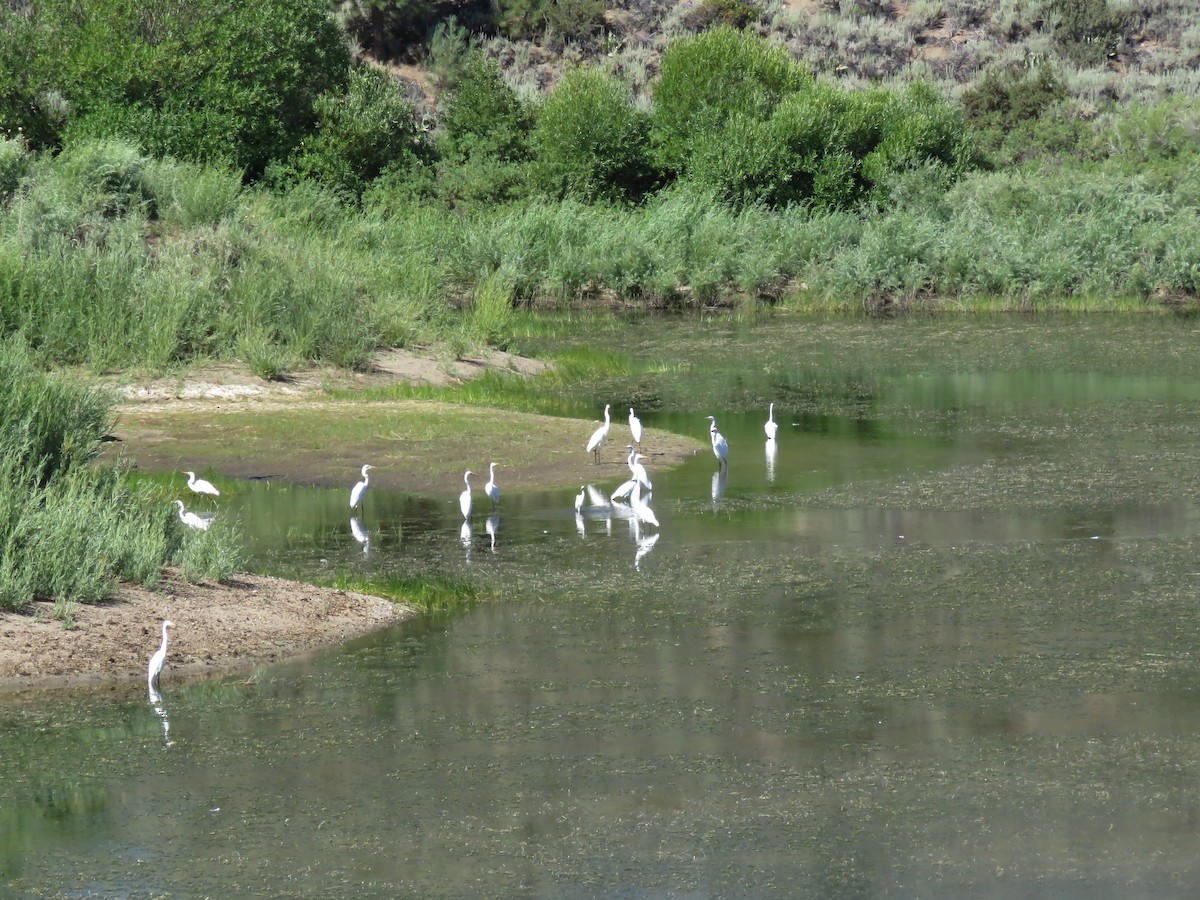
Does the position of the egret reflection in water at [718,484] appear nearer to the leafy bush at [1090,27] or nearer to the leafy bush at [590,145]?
the leafy bush at [590,145]

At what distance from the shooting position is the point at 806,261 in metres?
35.5

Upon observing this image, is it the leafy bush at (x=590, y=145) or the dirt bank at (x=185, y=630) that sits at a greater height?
the leafy bush at (x=590, y=145)

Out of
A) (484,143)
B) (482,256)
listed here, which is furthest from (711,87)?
(482,256)

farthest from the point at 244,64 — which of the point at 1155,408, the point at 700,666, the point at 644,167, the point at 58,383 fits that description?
the point at 700,666

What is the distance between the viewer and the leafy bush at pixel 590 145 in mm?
41500

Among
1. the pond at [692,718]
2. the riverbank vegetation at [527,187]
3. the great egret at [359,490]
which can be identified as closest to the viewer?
the pond at [692,718]

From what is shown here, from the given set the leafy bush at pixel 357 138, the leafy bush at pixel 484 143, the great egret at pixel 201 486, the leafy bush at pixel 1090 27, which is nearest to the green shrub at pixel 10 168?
the leafy bush at pixel 357 138

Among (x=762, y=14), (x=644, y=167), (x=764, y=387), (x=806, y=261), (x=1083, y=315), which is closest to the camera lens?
(x=764, y=387)

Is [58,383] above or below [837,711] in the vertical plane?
above

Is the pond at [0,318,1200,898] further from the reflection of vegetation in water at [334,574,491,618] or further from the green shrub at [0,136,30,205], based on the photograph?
the green shrub at [0,136,30,205]

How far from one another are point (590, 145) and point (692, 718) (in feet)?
112

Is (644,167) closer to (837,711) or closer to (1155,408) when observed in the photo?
(1155,408)

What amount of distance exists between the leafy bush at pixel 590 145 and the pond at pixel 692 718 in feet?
87.7

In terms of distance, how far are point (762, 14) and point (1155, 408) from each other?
42.0 m
